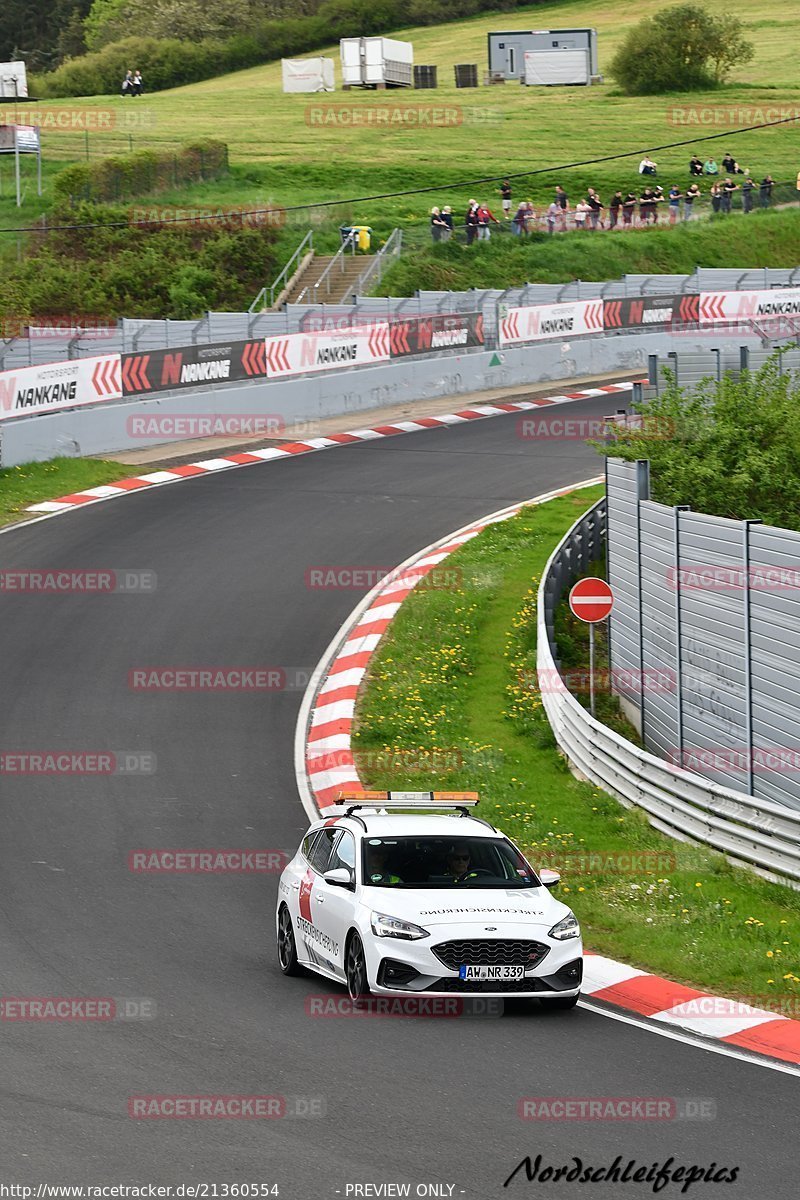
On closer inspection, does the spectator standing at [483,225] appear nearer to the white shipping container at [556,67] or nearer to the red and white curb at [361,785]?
the red and white curb at [361,785]

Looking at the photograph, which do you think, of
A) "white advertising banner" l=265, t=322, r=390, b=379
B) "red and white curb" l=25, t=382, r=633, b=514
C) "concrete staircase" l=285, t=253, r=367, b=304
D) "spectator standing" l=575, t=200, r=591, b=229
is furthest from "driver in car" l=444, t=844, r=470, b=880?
"spectator standing" l=575, t=200, r=591, b=229

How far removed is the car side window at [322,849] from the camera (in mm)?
12789

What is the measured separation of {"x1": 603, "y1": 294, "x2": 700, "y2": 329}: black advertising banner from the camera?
47.7 m

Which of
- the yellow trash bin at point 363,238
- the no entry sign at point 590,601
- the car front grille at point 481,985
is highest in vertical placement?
the yellow trash bin at point 363,238

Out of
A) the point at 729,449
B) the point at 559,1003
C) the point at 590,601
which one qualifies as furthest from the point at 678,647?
the point at 559,1003

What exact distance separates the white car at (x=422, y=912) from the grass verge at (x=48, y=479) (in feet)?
60.3

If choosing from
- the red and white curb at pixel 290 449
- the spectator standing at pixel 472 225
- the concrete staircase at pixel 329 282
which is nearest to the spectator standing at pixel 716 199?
the spectator standing at pixel 472 225

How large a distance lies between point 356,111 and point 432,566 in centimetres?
7592

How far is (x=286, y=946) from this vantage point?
12648mm

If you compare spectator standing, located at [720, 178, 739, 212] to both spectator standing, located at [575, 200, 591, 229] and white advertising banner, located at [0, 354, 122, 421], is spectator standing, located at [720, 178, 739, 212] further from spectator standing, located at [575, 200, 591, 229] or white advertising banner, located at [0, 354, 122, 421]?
white advertising banner, located at [0, 354, 122, 421]

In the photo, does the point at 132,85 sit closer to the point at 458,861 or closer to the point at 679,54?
the point at 679,54

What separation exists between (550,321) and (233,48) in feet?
295

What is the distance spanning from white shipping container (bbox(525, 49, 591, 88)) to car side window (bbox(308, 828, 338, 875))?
98655mm

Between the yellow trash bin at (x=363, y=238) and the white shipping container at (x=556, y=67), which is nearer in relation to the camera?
the yellow trash bin at (x=363, y=238)
